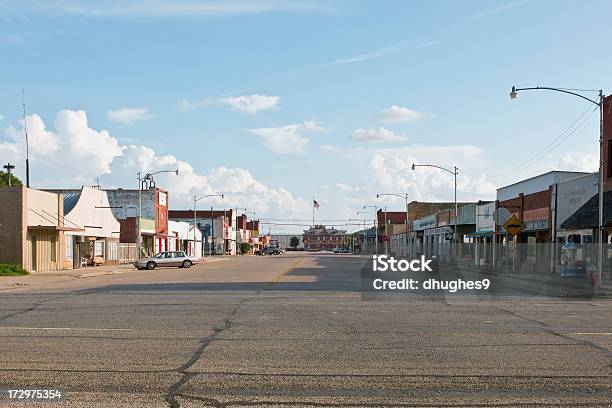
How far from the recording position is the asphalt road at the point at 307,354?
8484 millimetres

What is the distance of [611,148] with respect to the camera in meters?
38.5

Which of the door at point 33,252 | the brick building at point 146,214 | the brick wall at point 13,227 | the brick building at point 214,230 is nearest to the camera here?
the brick wall at point 13,227

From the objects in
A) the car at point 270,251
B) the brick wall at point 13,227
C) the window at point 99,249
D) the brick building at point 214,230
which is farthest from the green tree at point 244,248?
the brick wall at point 13,227

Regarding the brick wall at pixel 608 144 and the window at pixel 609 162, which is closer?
the window at pixel 609 162

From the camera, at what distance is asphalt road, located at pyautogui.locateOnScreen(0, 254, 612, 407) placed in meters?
8.48

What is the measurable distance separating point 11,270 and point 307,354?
1255 inches

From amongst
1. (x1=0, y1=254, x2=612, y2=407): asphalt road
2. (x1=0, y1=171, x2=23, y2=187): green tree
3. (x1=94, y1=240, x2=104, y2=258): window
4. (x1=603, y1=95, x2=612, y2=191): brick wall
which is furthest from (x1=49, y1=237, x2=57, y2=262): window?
(x1=0, y1=171, x2=23, y2=187): green tree

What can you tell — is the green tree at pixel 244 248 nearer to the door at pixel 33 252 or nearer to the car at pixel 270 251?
the car at pixel 270 251

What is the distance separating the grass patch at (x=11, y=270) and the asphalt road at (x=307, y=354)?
19402mm

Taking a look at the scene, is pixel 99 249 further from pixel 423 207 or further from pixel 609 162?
pixel 423 207

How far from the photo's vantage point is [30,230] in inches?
1674

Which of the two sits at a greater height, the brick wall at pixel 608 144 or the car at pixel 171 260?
the brick wall at pixel 608 144

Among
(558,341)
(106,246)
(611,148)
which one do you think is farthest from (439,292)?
(106,246)

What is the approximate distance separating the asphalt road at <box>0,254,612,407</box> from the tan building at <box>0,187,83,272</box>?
23.0 m
